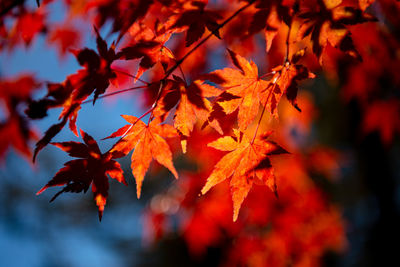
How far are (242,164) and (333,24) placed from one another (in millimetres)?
551

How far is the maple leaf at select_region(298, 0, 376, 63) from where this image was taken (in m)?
0.84

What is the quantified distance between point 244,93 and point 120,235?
11907 millimetres

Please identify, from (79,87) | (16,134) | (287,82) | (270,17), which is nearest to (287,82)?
(287,82)

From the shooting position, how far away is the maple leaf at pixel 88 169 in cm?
86

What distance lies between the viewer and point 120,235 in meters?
11.4

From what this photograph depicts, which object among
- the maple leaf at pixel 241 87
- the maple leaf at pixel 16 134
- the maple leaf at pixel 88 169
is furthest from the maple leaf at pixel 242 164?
the maple leaf at pixel 16 134

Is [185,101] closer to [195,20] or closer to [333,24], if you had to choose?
[195,20]

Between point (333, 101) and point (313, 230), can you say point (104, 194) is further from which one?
point (333, 101)

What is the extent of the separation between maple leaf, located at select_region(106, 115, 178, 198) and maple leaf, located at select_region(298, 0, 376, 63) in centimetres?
57

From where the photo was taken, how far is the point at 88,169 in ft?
2.92

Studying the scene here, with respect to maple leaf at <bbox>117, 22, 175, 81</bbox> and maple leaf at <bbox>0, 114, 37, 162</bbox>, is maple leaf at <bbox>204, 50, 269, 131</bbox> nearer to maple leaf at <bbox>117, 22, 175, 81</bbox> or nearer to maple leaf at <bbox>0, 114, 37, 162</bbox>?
maple leaf at <bbox>117, 22, 175, 81</bbox>

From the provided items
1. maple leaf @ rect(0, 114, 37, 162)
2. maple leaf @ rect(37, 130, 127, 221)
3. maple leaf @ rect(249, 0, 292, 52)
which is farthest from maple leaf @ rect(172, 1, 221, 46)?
maple leaf @ rect(0, 114, 37, 162)

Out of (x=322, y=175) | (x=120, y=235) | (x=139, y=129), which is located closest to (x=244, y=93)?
(x=139, y=129)

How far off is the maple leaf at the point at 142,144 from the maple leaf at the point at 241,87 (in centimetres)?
22
